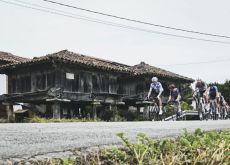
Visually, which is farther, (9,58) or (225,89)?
(225,89)

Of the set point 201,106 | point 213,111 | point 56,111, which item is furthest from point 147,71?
point 201,106

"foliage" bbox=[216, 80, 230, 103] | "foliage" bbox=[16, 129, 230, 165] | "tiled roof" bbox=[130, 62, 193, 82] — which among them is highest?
"tiled roof" bbox=[130, 62, 193, 82]

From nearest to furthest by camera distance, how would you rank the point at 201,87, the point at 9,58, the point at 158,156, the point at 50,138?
the point at 158,156 < the point at 50,138 < the point at 201,87 < the point at 9,58

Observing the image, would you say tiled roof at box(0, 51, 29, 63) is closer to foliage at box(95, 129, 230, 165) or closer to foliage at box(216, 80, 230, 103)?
foliage at box(216, 80, 230, 103)

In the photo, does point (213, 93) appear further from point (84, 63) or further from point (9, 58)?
point (9, 58)

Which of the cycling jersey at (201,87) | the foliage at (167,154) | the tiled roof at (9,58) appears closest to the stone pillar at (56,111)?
the tiled roof at (9,58)

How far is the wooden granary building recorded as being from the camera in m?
27.1

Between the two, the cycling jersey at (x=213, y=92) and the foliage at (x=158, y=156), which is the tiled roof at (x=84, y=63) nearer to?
the cycling jersey at (x=213, y=92)

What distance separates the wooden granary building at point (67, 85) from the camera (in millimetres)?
27062

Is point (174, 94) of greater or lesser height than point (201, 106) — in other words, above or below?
above

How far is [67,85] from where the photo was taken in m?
27.9

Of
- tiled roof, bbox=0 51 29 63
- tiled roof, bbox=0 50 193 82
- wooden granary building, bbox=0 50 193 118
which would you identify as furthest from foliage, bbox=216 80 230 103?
tiled roof, bbox=0 51 29 63

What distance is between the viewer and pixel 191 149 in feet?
9.93

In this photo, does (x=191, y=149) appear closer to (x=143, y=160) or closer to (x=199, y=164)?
(x=199, y=164)
